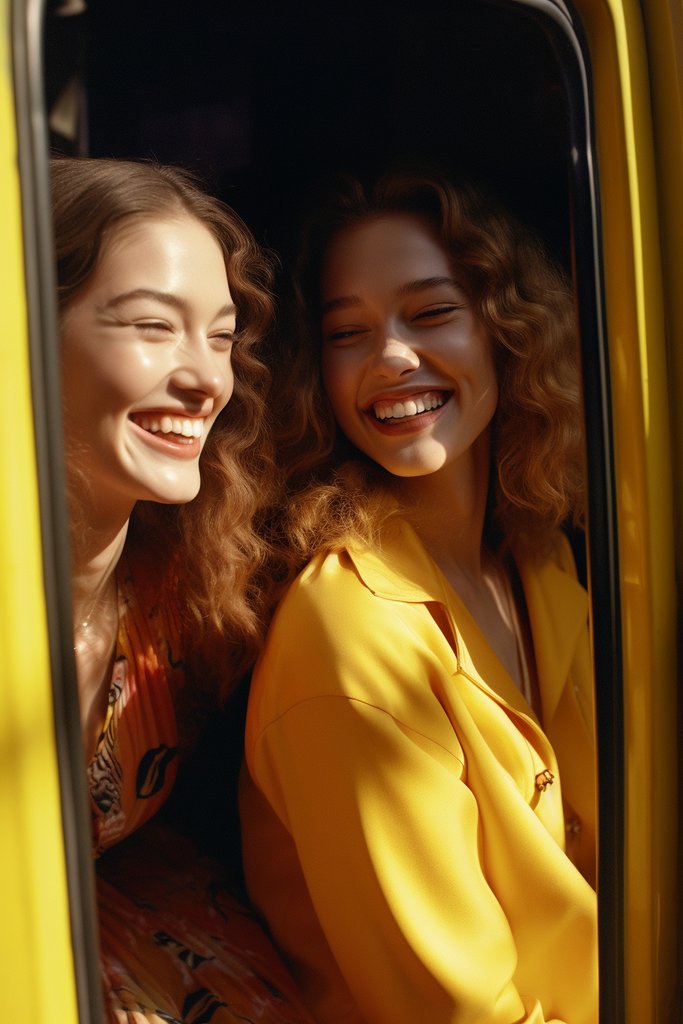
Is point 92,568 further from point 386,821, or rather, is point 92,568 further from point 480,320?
point 480,320

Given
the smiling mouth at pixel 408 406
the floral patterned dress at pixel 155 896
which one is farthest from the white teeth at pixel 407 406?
the floral patterned dress at pixel 155 896

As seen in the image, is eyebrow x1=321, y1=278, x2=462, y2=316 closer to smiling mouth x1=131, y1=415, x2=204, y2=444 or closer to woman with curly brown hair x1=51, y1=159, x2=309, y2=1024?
woman with curly brown hair x1=51, y1=159, x2=309, y2=1024

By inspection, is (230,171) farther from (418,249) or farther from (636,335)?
(636,335)

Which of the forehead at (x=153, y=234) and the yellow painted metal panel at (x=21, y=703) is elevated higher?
the forehead at (x=153, y=234)

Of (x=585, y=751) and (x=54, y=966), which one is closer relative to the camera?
(x=54, y=966)

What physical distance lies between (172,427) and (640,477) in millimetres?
738

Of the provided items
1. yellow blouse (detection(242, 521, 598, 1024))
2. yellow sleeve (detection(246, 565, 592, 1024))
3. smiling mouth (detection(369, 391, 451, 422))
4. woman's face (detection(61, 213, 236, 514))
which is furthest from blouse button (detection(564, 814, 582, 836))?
woman's face (detection(61, 213, 236, 514))

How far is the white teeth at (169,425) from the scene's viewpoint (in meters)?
1.52

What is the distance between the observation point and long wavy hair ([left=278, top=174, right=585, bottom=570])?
179cm

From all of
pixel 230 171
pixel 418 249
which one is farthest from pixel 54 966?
pixel 230 171

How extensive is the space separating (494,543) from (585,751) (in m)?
0.51

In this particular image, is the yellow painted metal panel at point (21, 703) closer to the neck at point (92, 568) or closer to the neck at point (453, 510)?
the neck at point (92, 568)

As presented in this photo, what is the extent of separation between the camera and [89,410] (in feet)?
4.77

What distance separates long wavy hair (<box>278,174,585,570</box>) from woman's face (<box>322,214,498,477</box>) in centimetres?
4
